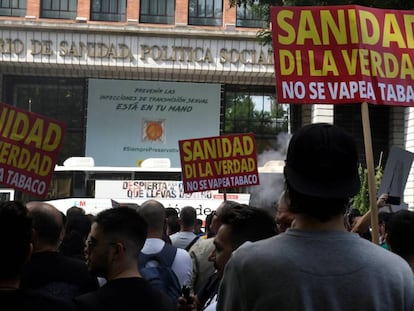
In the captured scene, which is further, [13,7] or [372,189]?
[13,7]

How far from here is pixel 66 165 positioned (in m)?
22.6

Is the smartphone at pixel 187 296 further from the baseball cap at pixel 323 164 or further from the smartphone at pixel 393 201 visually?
the smartphone at pixel 393 201

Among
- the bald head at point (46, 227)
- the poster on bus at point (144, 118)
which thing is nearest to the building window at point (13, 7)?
the poster on bus at point (144, 118)

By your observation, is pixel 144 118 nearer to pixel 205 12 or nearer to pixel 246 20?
pixel 205 12

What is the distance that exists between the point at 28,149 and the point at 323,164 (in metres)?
5.59

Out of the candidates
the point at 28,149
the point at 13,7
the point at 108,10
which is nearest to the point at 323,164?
the point at 28,149

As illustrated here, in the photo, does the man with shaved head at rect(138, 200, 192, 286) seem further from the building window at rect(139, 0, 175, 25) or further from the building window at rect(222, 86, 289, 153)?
the building window at rect(222, 86, 289, 153)

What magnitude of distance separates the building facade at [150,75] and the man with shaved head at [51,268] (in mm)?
22695

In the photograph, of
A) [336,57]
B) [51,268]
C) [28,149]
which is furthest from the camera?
[28,149]

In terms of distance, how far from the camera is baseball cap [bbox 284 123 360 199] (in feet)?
6.37

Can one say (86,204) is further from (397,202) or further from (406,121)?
(397,202)

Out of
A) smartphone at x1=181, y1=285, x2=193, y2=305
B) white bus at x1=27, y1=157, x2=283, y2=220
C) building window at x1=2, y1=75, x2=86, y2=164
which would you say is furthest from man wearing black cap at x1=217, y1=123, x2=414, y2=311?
building window at x1=2, y1=75, x2=86, y2=164

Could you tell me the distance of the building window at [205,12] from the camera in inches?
1063

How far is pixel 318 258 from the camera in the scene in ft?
6.19
